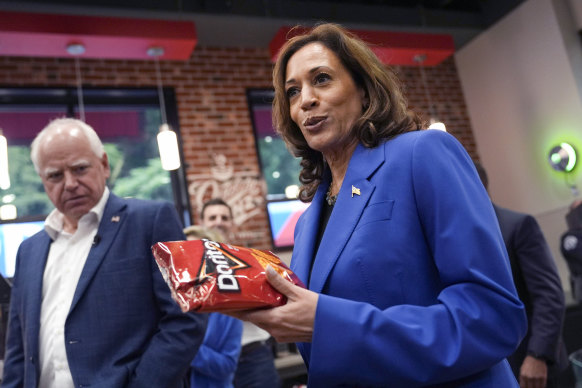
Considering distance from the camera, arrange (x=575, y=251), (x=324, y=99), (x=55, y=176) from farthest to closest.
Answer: (x=575, y=251), (x=55, y=176), (x=324, y=99)

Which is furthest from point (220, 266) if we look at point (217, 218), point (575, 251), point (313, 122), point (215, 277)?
point (575, 251)

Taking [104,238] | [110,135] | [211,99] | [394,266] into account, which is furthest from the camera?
[211,99]

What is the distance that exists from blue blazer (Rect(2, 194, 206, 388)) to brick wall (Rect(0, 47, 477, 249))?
144 inches

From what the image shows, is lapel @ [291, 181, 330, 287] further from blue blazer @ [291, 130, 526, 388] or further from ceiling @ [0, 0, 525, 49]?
ceiling @ [0, 0, 525, 49]

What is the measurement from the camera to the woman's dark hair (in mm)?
1219

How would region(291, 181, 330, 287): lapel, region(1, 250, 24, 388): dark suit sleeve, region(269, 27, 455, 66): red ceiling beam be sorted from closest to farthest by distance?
region(291, 181, 330, 287): lapel → region(1, 250, 24, 388): dark suit sleeve → region(269, 27, 455, 66): red ceiling beam

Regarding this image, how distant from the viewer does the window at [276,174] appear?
18.9 feet

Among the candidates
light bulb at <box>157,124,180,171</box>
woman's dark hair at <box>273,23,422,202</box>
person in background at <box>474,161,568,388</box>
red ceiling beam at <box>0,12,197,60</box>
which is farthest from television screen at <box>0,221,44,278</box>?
person in background at <box>474,161,568,388</box>

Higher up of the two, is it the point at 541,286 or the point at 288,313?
the point at 288,313

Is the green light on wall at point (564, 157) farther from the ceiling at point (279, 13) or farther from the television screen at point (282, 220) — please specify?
the television screen at point (282, 220)

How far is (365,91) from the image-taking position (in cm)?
131

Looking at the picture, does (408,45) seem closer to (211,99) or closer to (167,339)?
(211,99)

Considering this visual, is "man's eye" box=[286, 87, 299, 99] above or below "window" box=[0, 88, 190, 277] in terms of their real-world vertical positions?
below

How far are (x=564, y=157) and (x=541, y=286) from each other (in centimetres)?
400
